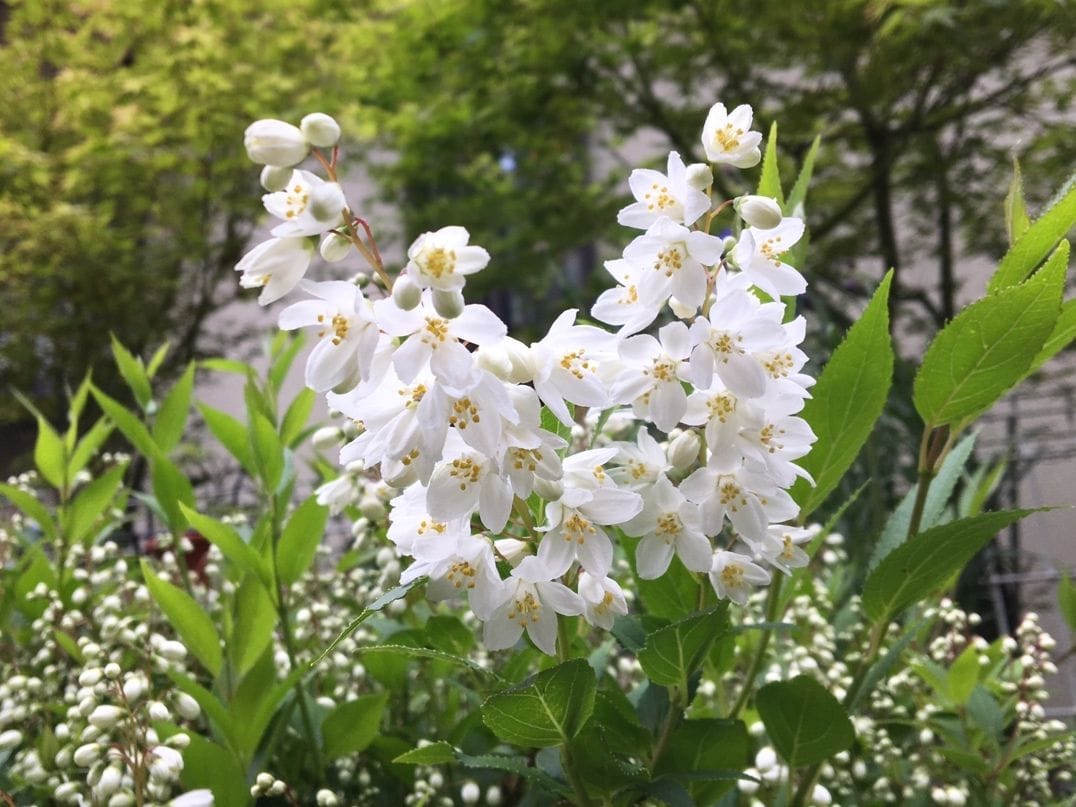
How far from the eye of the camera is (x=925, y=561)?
502 millimetres

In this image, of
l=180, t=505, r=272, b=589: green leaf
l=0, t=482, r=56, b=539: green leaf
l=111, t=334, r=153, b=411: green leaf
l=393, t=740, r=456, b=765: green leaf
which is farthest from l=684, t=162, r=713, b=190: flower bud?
l=0, t=482, r=56, b=539: green leaf

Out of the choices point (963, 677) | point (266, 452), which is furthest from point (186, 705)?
point (963, 677)

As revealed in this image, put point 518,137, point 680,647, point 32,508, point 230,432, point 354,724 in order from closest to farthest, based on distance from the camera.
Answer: point 680,647 → point 354,724 → point 230,432 → point 32,508 → point 518,137

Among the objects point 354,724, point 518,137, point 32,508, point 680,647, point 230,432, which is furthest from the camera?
point 518,137

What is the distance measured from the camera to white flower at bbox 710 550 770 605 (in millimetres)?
480

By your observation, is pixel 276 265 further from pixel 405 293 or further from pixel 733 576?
pixel 733 576

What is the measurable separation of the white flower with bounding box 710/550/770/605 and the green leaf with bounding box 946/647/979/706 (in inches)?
14.6

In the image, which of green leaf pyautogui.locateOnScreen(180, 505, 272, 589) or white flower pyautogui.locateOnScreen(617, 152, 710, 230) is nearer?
white flower pyautogui.locateOnScreen(617, 152, 710, 230)

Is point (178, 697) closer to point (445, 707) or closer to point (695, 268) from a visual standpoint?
point (445, 707)

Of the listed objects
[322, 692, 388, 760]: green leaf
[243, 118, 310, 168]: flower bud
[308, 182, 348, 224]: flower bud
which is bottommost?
[322, 692, 388, 760]: green leaf

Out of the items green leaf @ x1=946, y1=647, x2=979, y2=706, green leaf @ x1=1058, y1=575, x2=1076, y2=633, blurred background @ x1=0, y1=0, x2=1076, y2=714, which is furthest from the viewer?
blurred background @ x1=0, y1=0, x2=1076, y2=714

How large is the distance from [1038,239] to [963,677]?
0.42 meters

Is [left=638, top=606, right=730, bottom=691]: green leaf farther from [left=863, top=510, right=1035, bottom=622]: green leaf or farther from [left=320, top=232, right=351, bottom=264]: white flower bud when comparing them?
[left=320, top=232, right=351, bottom=264]: white flower bud

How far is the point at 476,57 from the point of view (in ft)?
8.30
